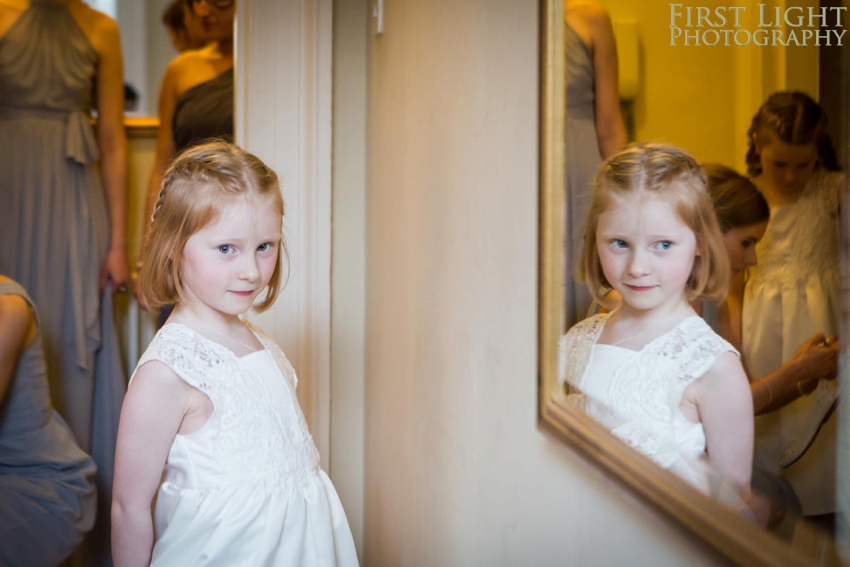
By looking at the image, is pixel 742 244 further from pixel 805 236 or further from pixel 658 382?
pixel 658 382

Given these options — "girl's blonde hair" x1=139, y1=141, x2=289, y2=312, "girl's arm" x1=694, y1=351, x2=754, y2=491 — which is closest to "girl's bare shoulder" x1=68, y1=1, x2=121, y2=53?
"girl's blonde hair" x1=139, y1=141, x2=289, y2=312

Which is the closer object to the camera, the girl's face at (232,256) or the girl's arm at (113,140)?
the girl's face at (232,256)

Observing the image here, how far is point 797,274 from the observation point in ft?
1.47

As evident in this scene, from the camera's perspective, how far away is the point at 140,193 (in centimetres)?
264

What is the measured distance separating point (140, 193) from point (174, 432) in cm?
162

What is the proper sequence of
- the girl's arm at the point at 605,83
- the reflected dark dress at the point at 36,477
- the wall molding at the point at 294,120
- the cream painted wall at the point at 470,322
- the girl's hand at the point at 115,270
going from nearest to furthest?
1. the girl's arm at the point at 605,83
2. the cream painted wall at the point at 470,322
3. the reflected dark dress at the point at 36,477
4. the wall molding at the point at 294,120
5. the girl's hand at the point at 115,270

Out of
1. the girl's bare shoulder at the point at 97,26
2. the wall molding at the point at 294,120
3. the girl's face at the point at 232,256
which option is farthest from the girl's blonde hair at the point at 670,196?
the girl's bare shoulder at the point at 97,26

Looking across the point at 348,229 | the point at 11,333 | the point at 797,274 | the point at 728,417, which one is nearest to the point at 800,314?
the point at 797,274

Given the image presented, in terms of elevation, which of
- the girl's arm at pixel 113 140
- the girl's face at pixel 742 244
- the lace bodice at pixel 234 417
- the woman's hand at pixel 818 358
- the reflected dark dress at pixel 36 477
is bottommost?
the reflected dark dress at pixel 36 477

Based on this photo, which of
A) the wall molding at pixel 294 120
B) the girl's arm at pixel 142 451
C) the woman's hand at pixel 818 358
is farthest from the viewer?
the wall molding at pixel 294 120

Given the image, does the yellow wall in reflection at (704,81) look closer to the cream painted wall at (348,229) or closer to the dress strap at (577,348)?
the dress strap at (577,348)

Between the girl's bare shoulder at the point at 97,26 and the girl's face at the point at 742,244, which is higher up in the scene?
the girl's bare shoulder at the point at 97,26

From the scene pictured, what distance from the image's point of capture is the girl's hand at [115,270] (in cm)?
254

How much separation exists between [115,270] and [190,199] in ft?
4.64
